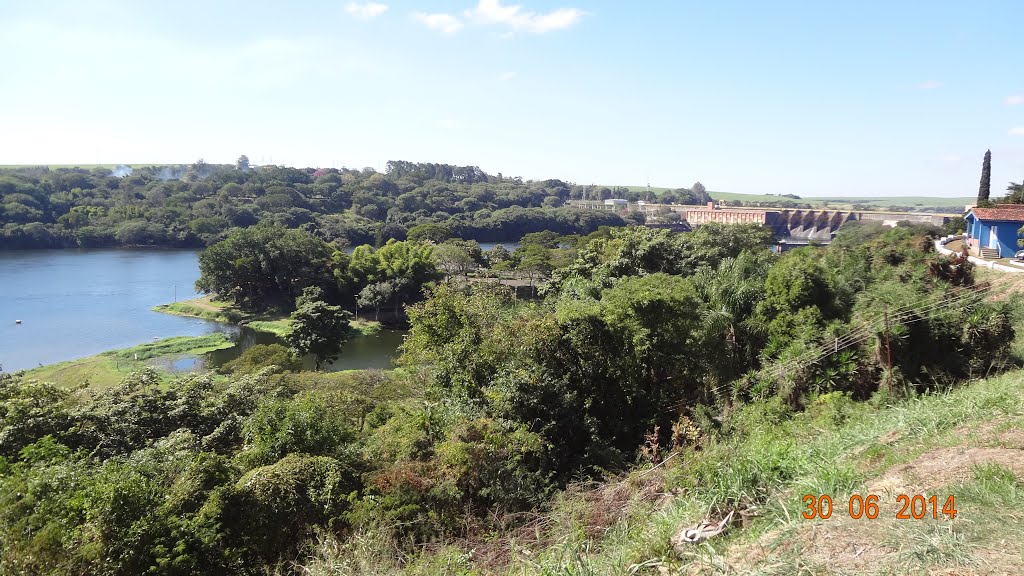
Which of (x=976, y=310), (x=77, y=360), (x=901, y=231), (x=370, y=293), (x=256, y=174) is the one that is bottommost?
(x=77, y=360)

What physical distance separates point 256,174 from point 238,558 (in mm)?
96482

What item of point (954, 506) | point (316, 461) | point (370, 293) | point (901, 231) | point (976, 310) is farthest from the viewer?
point (370, 293)

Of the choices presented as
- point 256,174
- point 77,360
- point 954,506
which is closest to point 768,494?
point 954,506

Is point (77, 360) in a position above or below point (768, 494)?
below

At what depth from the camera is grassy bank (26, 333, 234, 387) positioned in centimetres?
2025

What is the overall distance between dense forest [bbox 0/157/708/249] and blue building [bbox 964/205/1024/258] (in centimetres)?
5054

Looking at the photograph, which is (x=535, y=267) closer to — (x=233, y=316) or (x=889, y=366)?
(x=233, y=316)

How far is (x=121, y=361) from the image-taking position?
23.0m

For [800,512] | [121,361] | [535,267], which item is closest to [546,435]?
[800,512]

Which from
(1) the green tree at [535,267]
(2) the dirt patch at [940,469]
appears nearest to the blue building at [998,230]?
(2) the dirt patch at [940,469]

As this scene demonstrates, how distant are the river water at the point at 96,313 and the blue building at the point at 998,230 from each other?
20.9 m

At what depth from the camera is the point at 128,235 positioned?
2234 inches

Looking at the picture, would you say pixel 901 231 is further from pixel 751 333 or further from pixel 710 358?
pixel 710 358

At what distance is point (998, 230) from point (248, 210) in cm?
6617
